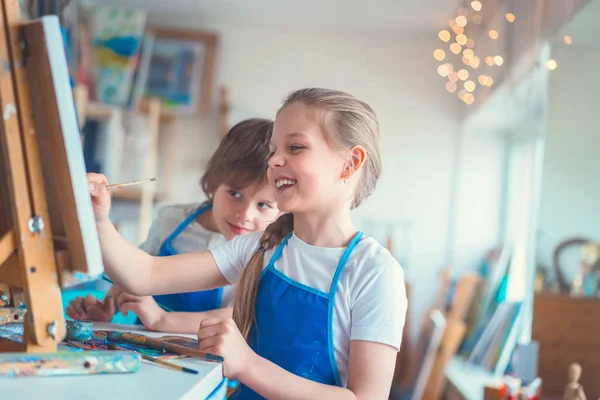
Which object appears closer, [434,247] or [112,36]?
[112,36]

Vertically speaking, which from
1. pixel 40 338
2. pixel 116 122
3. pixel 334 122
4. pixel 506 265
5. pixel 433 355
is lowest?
pixel 433 355

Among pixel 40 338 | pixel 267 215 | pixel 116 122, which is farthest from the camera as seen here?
pixel 116 122

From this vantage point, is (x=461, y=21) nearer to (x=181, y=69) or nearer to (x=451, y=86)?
(x=451, y=86)

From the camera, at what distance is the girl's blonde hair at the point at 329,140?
3.55 feet

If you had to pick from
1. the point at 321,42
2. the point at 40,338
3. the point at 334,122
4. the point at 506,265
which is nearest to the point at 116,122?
the point at 321,42

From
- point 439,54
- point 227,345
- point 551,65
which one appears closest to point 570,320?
point 551,65

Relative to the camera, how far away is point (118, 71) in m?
4.12

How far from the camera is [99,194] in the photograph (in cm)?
92

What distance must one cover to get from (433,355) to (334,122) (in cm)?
287

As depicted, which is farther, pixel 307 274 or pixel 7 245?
pixel 307 274

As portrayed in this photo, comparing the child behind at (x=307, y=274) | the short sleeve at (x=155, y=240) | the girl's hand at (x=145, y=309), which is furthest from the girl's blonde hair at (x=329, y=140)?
the short sleeve at (x=155, y=240)

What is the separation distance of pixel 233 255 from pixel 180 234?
44cm

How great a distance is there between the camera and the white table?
65 cm

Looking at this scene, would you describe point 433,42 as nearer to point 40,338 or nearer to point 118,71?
point 118,71
